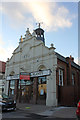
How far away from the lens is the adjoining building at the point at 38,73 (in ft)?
50.0

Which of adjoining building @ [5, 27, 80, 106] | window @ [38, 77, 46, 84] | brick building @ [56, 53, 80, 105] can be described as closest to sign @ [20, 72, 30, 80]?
adjoining building @ [5, 27, 80, 106]

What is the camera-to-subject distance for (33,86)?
55.9 feet

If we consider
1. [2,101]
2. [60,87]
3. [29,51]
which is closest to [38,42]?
[29,51]

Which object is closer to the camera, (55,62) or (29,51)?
(55,62)

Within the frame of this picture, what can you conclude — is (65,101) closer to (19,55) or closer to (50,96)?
(50,96)

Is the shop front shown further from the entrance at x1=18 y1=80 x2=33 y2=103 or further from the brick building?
the brick building

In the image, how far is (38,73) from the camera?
16734mm

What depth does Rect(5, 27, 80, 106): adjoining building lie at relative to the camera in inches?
599

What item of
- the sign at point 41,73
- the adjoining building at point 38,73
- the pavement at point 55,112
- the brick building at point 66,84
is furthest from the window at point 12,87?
the pavement at point 55,112

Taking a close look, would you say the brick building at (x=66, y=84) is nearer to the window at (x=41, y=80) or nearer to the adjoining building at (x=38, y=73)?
the adjoining building at (x=38, y=73)

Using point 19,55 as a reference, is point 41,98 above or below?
below

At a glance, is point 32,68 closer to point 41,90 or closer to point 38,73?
point 38,73

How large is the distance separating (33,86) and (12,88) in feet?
17.3

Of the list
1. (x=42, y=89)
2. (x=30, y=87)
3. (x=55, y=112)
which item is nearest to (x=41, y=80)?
(x=42, y=89)
